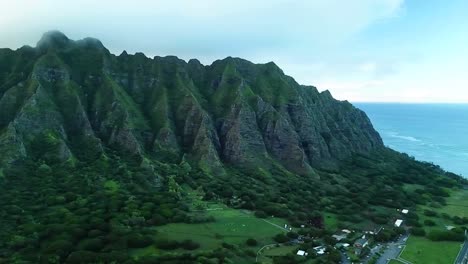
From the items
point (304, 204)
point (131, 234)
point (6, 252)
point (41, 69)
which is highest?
point (41, 69)

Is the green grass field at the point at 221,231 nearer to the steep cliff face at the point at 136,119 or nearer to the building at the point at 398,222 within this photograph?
the building at the point at 398,222

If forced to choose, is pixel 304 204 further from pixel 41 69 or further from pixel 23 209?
pixel 41 69

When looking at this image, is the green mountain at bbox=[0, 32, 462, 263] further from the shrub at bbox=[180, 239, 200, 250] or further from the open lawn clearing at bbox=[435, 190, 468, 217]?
the open lawn clearing at bbox=[435, 190, 468, 217]

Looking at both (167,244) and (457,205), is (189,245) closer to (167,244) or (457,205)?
(167,244)

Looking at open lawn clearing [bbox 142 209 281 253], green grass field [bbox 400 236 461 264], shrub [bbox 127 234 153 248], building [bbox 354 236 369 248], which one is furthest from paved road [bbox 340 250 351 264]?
shrub [bbox 127 234 153 248]

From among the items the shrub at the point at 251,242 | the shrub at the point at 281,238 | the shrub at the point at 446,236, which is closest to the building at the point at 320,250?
the shrub at the point at 281,238

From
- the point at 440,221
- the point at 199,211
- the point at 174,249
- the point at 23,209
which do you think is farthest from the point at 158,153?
the point at 440,221

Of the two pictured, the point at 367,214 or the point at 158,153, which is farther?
the point at 158,153
